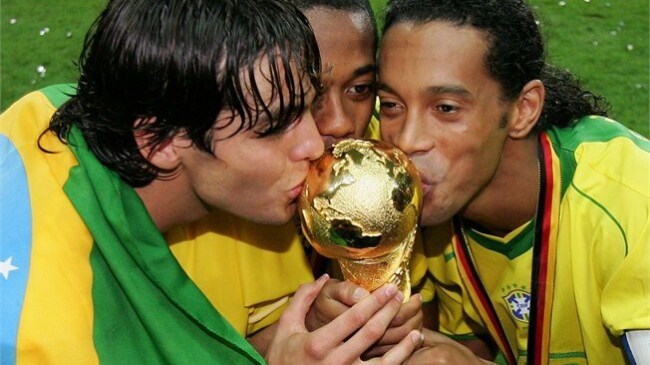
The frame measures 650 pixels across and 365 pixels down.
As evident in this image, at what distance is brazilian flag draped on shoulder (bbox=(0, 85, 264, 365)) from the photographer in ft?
6.89

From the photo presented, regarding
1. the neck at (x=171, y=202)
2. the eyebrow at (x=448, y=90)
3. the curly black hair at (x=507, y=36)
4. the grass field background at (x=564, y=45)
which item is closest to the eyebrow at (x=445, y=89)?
the eyebrow at (x=448, y=90)

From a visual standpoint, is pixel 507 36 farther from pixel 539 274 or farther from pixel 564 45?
pixel 564 45

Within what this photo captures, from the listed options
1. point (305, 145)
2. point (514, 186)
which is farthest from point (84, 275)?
point (514, 186)

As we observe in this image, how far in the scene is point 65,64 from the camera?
6.48 meters

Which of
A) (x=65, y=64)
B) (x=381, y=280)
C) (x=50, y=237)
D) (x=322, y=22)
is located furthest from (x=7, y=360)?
(x=65, y=64)

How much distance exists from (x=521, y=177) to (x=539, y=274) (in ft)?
0.98

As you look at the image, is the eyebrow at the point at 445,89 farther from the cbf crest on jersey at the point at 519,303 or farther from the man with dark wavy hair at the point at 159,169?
the cbf crest on jersey at the point at 519,303

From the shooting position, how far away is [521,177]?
289 cm

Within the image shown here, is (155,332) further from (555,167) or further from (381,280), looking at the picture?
(555,167)

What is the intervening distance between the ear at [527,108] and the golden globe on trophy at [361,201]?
56cm

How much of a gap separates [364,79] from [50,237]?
105cm

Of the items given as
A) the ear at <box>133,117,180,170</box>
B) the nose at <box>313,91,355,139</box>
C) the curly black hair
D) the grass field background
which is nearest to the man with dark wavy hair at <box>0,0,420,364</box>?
the ear at <box>133,117,180,170</box>

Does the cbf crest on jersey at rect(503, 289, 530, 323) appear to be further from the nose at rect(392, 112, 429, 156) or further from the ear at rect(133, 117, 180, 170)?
the ear at rect(133, 117, 180, 170)

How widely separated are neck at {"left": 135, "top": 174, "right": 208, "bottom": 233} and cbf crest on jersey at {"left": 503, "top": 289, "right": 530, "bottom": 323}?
1.07 metres
